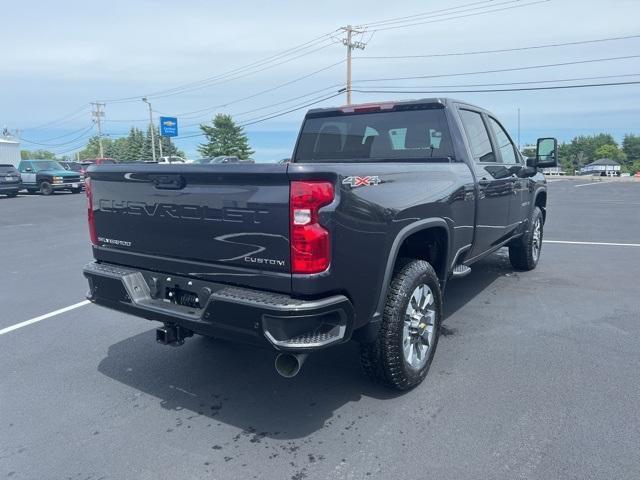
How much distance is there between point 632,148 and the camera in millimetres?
147375

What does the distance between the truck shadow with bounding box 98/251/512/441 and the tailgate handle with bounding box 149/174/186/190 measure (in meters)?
1.43

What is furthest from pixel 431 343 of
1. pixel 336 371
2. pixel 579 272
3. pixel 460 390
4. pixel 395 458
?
pixel 579 272

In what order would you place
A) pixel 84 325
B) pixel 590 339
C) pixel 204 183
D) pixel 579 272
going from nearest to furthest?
pixel 204 183, pixel 590 339, pixel 84 325, pixel 579 272

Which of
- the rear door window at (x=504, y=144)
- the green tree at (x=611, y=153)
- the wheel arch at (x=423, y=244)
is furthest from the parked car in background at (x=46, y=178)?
the green tree at (x=611, y=153)

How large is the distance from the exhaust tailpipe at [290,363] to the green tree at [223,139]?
61879 millimetres

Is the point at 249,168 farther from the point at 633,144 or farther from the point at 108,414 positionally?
the point at 633,144

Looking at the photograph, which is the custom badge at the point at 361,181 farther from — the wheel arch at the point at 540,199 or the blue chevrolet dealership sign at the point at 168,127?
the blue chevrolet dealership sign at the point at 168,127

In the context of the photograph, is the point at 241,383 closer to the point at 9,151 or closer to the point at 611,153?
the point at 9,151

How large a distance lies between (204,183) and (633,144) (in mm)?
171908

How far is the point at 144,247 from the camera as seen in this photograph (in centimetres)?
343

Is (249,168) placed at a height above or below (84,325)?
above

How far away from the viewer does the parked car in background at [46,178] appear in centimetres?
2511

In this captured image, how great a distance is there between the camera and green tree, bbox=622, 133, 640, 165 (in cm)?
14675

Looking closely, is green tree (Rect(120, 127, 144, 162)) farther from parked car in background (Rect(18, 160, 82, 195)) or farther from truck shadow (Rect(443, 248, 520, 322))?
truck shadow (Rect(443, 248, 520, 322))
